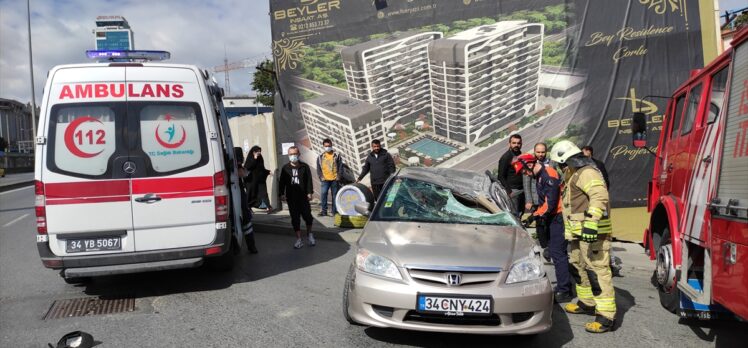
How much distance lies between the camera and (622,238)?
9.01 m

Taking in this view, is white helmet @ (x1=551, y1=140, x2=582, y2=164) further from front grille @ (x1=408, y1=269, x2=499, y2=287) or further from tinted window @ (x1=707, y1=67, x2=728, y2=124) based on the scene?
front grille @ (x1=408, y1=269, x2=499, y2=287)

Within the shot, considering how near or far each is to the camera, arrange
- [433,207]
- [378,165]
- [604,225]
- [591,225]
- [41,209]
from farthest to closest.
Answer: [378,165], [41,209], [433,207], [604,225], [591,225]

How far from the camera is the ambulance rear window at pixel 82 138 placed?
5020mm

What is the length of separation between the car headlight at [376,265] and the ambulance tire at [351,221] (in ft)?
17.9

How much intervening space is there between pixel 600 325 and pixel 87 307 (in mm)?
4743

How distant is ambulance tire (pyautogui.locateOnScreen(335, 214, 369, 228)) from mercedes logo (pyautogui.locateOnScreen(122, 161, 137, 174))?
191 inches

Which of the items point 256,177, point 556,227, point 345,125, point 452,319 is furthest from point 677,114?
point 256,177

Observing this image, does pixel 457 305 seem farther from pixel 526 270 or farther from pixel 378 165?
pixel 378 165

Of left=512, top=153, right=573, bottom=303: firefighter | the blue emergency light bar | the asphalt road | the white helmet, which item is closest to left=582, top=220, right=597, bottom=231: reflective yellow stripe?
the white helmet

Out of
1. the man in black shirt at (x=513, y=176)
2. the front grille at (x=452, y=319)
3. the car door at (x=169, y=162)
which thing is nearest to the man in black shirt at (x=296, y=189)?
the car door at (x=169, y=162)

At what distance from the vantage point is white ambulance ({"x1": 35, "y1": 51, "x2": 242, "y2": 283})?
4.98 meters

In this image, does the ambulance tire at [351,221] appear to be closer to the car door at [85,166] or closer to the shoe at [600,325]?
the car door at [85,166]

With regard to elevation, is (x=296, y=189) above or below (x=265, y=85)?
below

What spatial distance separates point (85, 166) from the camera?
507cm
